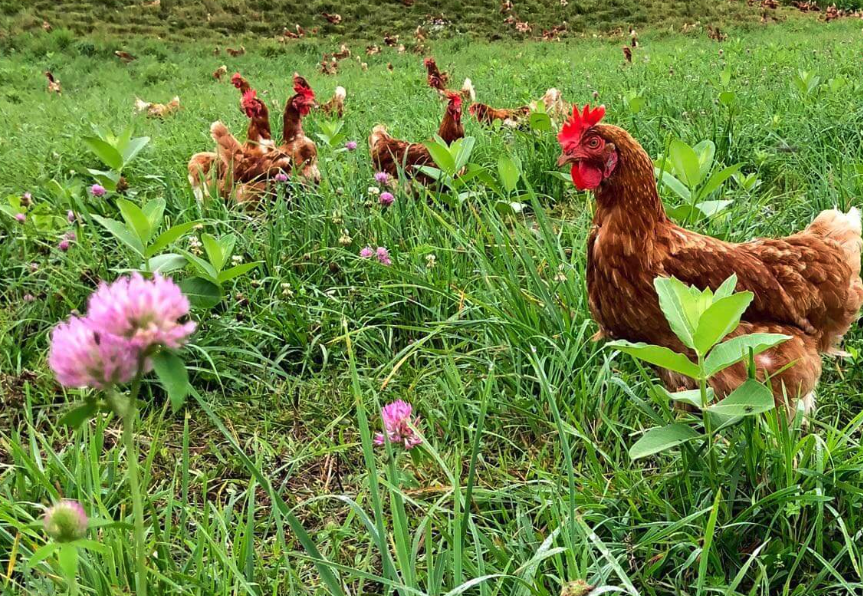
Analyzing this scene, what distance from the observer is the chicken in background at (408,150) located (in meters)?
3.63

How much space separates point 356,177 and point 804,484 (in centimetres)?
266

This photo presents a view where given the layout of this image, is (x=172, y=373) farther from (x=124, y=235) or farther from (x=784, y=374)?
(x=784, y=374)

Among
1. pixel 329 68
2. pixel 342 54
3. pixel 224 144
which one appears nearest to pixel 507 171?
pixel 224 144

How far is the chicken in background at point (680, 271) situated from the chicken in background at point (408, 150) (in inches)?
66.1

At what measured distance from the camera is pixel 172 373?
2.29 feet

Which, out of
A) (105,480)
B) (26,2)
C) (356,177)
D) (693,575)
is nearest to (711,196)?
(356,177)

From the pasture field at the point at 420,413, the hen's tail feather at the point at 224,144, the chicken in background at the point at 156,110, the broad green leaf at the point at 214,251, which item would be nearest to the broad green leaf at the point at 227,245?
the broad green leaf at the point at 214,251

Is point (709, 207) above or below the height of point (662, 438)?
above

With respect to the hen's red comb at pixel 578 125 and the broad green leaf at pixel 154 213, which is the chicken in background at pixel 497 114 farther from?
the broad green leaf at pixel 154 213

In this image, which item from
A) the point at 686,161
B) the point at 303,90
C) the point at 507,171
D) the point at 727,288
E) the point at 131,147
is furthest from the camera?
the point at 303,90

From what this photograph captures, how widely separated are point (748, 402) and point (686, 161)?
52.6 inches

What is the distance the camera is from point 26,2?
14961 millimetres

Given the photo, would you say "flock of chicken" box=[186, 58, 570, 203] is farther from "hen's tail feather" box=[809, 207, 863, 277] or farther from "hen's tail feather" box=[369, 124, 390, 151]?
"hen's tail feather" box=[809, 207, 863, 277]

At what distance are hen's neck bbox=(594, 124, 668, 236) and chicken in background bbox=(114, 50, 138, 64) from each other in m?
13.9
